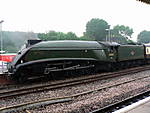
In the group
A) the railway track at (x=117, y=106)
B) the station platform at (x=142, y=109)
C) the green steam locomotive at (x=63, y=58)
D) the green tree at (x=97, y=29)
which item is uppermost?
the green tree at (x=97, y=29)

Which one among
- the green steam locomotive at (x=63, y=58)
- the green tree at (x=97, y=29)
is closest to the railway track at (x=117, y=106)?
the green steam locomotive at (x=63, y=58)

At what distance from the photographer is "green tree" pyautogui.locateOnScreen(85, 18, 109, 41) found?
265 ft

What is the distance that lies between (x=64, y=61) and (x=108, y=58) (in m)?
4.76

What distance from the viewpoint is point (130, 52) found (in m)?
20.2

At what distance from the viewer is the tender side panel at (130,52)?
18938mm

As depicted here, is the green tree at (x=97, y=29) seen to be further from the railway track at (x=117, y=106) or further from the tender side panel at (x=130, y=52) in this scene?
the railway track at (x=117, y=106)

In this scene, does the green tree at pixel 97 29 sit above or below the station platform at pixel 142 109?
above

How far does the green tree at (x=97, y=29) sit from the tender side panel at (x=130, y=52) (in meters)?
57.2

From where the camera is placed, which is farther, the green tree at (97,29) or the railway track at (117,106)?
the green tree at (97,29)

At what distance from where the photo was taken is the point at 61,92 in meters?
9.72

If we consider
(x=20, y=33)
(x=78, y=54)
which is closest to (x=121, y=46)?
(x=78, y=54)

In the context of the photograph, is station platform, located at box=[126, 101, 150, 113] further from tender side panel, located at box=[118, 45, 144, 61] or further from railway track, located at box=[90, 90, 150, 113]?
tender side panel, located at box=[118, 45, 144, 61]

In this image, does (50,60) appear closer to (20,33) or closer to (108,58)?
(108,58)

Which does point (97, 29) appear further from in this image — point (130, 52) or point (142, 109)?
point (142, 109)
